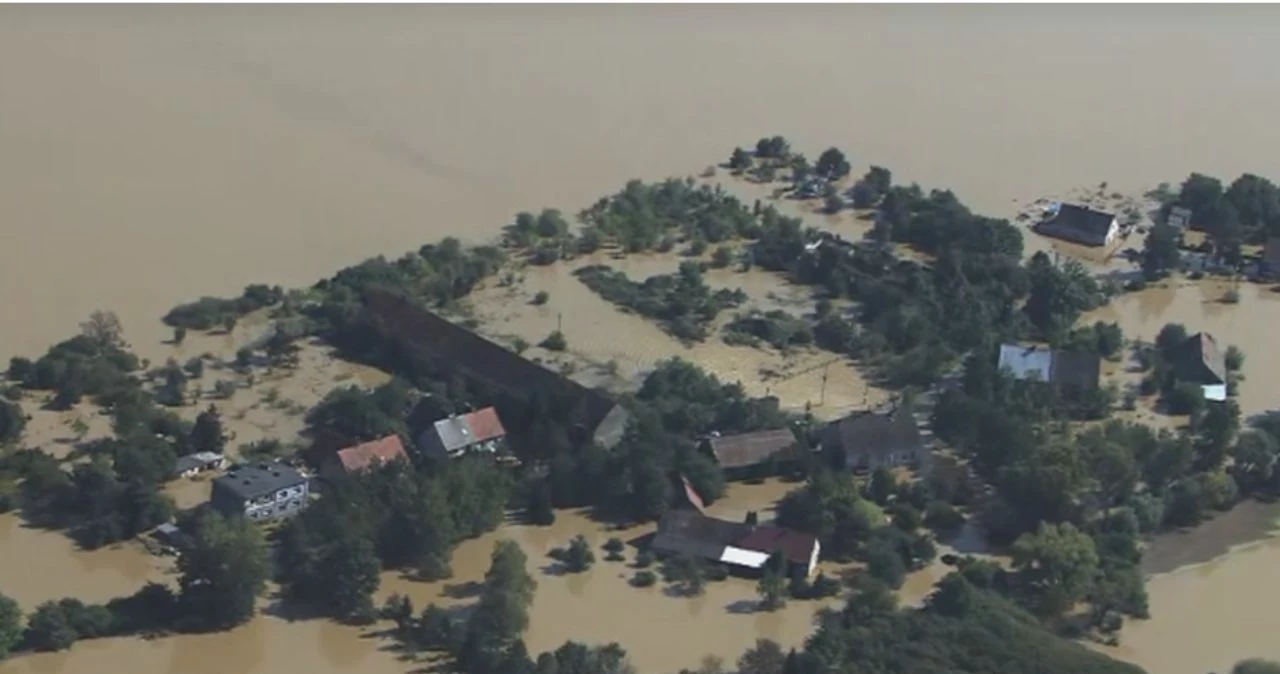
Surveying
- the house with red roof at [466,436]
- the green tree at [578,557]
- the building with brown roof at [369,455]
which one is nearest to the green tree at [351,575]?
the building with brown roof at [369,455]

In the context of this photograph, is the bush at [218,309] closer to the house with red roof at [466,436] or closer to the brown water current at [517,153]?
the brown water current at [517,153]

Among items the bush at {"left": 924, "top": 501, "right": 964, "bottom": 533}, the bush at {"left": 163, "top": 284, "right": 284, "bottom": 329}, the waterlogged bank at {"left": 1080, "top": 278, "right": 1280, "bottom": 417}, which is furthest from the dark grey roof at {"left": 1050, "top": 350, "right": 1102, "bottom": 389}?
the bush at {"left": 163, "top": 284, "right": 284, "bottom": 329}

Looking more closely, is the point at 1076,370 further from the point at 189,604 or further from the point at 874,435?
the point at 189,604

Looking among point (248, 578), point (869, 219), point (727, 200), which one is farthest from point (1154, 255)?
point (248, 578)

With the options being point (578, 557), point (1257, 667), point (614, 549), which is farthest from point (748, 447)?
point (1257, 667)

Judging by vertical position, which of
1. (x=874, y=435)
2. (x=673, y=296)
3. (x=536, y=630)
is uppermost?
(x=673, y=296)

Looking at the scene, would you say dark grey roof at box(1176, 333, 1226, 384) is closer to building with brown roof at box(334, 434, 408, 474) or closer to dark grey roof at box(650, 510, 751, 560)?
dark grey roof at box(650, 510, 751, 560)
